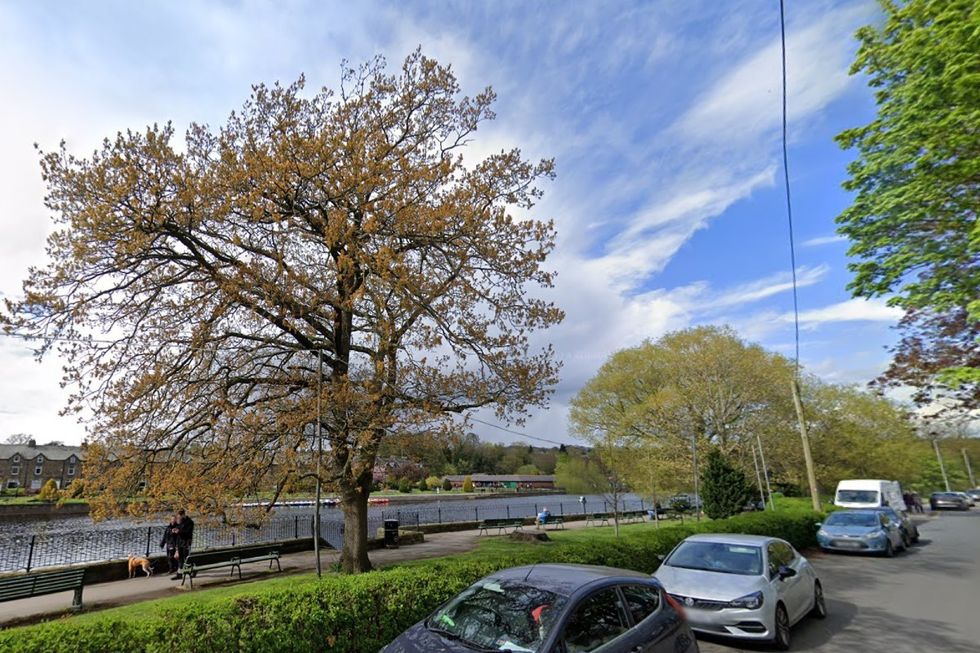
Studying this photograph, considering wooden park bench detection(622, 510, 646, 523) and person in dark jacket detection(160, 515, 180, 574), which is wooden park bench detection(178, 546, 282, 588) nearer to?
person in dark jacket detection(160, 515, 180, 574)

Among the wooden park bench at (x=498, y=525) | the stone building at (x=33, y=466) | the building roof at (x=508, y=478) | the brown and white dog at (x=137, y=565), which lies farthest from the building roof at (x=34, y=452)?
the brown and white dog at (x=137, y=565)

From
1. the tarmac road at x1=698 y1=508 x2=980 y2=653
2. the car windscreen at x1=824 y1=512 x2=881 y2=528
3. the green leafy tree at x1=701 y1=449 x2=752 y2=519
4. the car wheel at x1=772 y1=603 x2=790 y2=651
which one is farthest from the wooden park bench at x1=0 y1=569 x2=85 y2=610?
the green leafy tree at x1=701 y1=449 x2=752 y2=519

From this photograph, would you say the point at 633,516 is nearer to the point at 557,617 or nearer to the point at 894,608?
the point at 894,608

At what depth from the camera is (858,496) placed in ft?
85.4

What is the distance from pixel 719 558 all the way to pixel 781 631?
4.14 ft

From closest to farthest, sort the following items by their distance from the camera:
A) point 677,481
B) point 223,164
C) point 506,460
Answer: point 223,164
point 677,481
point 506,460

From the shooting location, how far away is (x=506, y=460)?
62.3 metres

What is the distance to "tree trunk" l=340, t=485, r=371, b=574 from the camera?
12773 millimetres

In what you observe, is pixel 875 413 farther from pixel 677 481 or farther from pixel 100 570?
pixel 100 570

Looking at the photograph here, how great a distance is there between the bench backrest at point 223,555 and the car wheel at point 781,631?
13.8m

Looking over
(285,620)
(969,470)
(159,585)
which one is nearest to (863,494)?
(285,620)

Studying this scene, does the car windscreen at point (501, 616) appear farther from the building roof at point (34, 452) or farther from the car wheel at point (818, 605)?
the building roof at point (34, 452)

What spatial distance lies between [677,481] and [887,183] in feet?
83.2

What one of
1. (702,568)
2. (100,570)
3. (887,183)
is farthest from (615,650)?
(100,570)
